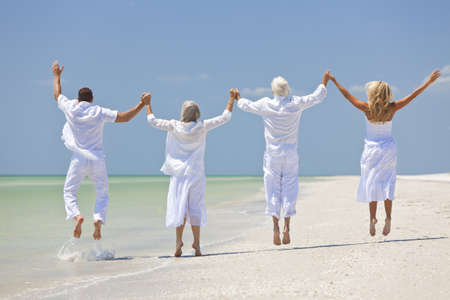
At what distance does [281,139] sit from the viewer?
6.91m

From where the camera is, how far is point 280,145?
6.90m

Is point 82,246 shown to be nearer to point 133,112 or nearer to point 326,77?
point 133,112

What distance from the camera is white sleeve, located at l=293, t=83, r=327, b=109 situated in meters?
6.86

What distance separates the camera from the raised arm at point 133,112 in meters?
6.63

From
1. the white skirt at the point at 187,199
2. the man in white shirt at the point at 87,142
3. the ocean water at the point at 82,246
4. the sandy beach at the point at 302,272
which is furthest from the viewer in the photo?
the man in white shirt at the point at 87,142

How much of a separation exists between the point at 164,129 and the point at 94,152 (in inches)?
39.8

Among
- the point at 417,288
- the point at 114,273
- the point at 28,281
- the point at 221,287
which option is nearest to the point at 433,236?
the point at 417,288

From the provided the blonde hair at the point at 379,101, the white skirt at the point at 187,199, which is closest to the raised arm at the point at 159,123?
the white skirt at the point at 187,199

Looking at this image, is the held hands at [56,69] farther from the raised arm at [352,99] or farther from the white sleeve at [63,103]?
the raised arm at [352,99]

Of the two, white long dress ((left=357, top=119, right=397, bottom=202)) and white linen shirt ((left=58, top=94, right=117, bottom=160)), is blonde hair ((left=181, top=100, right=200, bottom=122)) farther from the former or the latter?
white long dress ((left=357, top=119, right=397, bottom=202))

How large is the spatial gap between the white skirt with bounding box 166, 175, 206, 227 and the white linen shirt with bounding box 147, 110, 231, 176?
97 mm

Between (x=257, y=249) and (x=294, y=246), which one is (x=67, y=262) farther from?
(x=294, y=246)

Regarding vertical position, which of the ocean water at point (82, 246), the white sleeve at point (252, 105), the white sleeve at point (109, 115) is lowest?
the ocean water at point (82, 246)

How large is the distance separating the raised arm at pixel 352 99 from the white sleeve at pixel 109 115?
3124 millimetres
